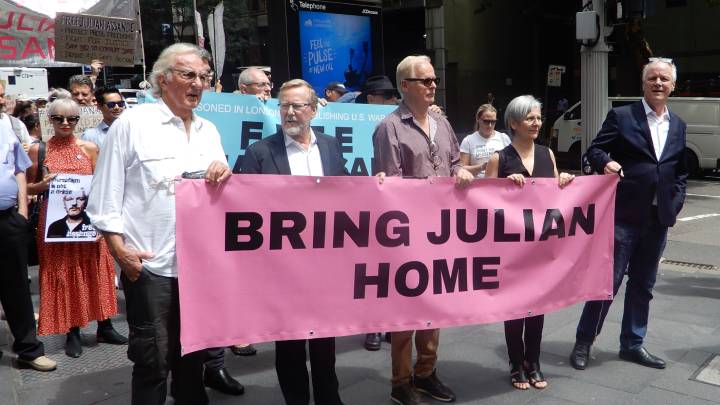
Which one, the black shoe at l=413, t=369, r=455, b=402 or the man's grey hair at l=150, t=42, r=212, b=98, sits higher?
the man's grey hair at l=150, t=42, r=212, b=98

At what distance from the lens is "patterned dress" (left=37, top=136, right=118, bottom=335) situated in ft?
16.3

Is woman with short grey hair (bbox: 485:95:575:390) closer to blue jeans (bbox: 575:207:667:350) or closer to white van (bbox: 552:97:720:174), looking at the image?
blue jeans (bbox: 575:207:667:350)

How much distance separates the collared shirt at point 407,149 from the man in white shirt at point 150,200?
1118mm

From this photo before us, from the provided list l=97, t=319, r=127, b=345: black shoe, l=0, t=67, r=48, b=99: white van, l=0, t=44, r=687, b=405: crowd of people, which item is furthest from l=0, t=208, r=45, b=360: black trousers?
l=0, t=67, r=48, b=99: white van

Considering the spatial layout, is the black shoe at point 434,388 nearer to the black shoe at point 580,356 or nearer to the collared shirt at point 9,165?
the black shoe at point 580,356

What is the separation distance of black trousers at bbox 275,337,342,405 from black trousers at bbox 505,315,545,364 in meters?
1.17

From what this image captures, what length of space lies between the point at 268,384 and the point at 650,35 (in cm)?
2559

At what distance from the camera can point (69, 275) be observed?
199 inches

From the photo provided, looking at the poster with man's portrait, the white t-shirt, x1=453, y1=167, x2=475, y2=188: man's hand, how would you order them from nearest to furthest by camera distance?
1. x1=453, y1=167, x2=475, y2=188: man's hand
2. the poster with man's portrait
3. the white t-shirt

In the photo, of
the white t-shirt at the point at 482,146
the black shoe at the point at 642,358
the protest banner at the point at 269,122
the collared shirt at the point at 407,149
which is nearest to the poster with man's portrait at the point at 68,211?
the protest banner at the point at 269,122

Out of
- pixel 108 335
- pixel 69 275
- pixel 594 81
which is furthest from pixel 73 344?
pixel 594 81

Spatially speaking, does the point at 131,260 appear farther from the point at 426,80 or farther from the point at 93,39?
the point at 93,39

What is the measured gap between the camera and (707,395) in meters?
4.02

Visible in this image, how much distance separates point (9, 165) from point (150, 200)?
2077 mm
